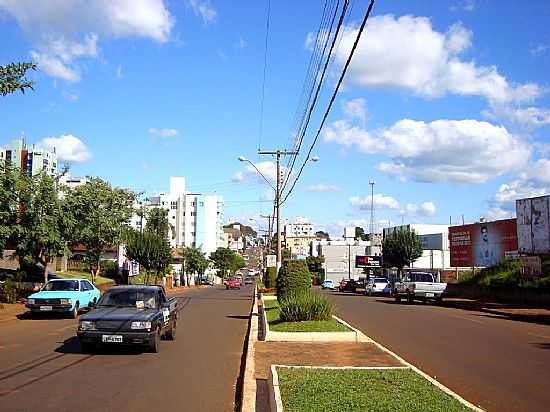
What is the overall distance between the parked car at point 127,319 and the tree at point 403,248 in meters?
52.8

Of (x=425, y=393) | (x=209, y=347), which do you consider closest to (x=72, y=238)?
(x=209, y=347)

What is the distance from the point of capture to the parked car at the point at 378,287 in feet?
184

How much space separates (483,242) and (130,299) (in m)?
43.4

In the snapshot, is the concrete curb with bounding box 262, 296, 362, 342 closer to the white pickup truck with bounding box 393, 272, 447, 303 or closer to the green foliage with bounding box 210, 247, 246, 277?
the white pickup truck with bounding box 393, 272, 447, 303


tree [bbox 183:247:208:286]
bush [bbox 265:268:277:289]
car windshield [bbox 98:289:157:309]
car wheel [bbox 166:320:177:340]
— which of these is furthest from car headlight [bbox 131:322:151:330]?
tree [bbox 183:247:208:286]

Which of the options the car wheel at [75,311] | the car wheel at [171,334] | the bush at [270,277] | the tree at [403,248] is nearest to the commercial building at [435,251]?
the tree at [403,248]

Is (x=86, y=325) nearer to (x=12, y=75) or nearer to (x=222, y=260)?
(x=12, y=75)

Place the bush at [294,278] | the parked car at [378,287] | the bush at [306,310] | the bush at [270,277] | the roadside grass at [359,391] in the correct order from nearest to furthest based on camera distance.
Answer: the roadside grass at [359,391], the bush at [306,310], the bush at [294,278], the bush at [270,277], the parked car at [378,287]

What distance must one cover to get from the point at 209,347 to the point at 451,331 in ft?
26.9

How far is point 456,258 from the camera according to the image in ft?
187

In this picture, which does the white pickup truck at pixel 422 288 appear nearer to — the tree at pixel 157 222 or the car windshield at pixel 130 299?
the car windshield at pixel 130 299

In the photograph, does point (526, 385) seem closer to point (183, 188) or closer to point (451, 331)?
point (451, 331)

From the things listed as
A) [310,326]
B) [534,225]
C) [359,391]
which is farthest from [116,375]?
[534,225]

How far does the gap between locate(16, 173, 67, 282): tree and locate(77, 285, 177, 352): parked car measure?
17042mm
